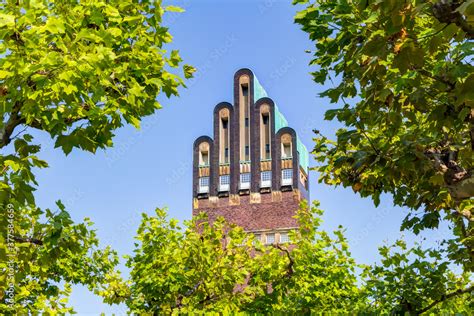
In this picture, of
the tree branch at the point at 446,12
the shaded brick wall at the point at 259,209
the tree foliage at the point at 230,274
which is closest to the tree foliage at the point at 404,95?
the tree branch at the point at 446,12

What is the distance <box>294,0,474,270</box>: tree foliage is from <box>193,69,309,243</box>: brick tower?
3814 cm

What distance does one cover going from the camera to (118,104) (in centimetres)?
854

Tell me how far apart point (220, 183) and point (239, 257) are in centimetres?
3026

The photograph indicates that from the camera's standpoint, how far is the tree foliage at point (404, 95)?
5062mm

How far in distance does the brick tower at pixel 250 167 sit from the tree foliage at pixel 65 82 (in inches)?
1522

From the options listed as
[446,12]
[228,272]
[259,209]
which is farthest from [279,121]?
[446,12]

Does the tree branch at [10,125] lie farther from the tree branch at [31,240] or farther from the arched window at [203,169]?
the arched window at [203,169]

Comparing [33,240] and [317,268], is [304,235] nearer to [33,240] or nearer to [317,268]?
[317,268]

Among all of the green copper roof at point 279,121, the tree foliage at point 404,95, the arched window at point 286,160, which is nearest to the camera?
the tree foliage at point 404,95

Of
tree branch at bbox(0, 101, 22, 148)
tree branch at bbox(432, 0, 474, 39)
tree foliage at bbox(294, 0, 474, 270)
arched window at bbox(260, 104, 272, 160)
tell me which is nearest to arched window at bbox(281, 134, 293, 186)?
arched window at bbox(260, 104, 272, 160)

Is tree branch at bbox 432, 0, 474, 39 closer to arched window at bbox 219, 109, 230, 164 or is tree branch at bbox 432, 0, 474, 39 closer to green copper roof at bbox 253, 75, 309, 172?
green copper roof at bbox 253, 75, 309, 172

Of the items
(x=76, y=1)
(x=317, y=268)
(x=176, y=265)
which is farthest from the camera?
(x=317, y=268)

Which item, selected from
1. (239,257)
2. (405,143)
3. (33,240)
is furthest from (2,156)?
(239,257)

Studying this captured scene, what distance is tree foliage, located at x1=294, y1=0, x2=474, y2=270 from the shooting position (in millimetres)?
5062
